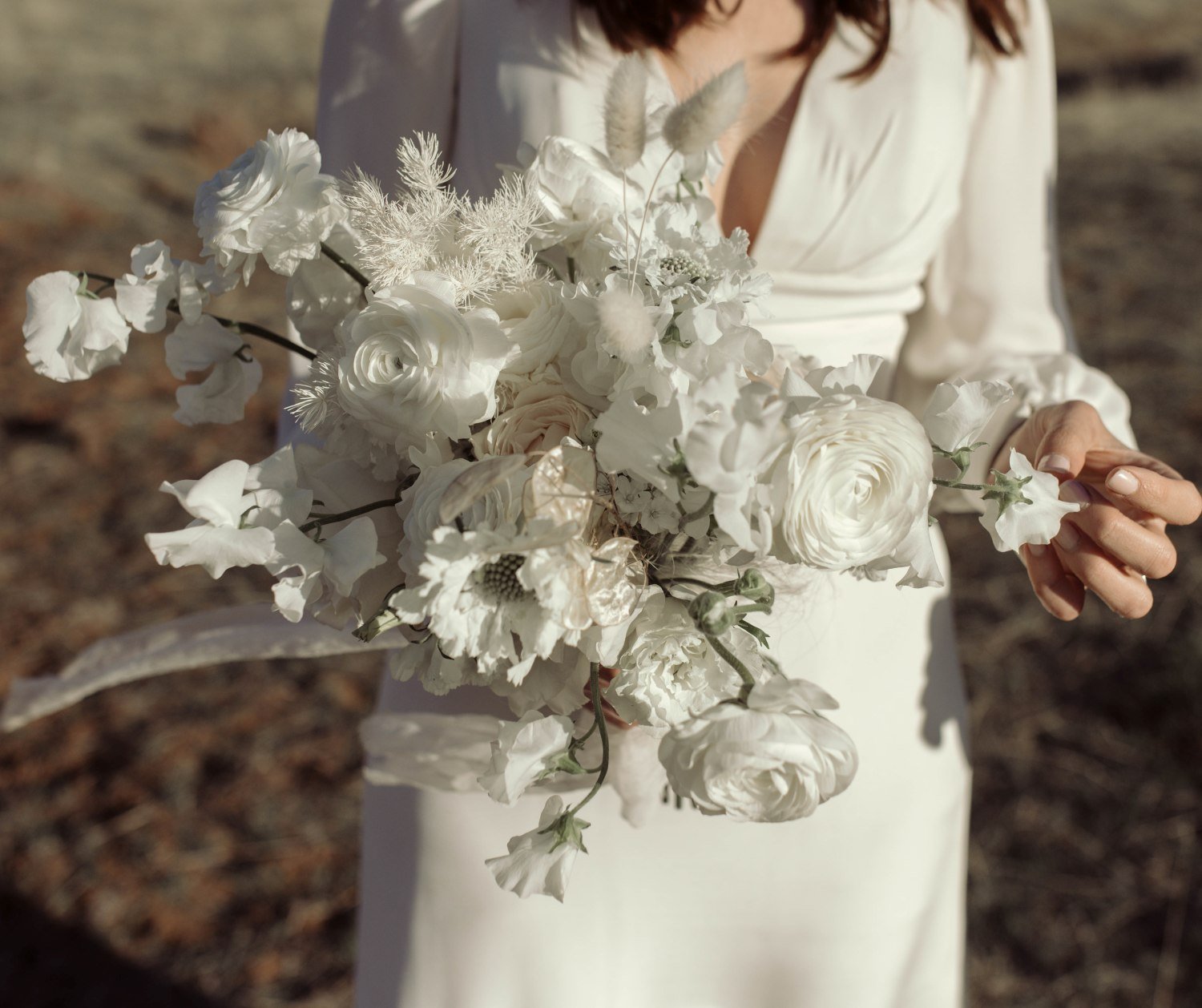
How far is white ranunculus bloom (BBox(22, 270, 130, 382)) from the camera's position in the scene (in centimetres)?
101

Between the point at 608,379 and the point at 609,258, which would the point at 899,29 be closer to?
the point at 609,258

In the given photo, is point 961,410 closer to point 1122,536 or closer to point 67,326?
point 1122,536

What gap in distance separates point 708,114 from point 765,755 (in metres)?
0.53

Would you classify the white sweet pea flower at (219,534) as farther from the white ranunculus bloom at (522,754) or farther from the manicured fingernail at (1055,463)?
the manicured fingernail at (1055,463)

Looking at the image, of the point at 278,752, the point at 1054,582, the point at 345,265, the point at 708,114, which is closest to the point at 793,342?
the point at 1054,582

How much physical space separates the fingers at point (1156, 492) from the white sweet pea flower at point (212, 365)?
2.79 ft

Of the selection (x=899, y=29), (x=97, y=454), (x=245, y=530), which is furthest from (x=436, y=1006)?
(x=97, y=454)

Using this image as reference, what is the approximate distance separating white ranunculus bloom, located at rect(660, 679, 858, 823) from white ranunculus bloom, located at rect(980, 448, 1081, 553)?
0.22m

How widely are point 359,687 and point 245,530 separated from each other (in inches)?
108

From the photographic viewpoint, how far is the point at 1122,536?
1.11 meters

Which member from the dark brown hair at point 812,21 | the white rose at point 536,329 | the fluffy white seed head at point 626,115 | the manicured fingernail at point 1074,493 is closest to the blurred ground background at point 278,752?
the manicured fingernail at point 1074,493

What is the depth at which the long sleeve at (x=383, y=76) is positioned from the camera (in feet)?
4.71

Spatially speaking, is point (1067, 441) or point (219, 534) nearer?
point (219, 534)

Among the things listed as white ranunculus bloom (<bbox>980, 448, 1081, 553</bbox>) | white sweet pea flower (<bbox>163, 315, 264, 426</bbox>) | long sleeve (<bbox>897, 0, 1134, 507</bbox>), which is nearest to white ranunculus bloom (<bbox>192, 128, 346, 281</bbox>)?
white sweet pea flower (<bbox>163, 315, 264, 426</bbox>)
